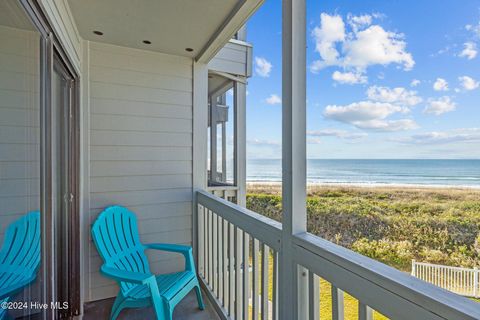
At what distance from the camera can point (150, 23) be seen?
2221 mm

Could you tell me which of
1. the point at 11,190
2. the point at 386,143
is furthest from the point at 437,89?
the point at 11,190

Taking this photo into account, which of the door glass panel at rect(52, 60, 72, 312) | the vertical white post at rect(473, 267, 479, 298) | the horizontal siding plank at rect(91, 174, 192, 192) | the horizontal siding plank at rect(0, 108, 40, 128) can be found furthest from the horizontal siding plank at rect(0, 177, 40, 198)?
the vertical white post at rect(473, 267, 479, 298)

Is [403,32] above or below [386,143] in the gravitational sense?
above

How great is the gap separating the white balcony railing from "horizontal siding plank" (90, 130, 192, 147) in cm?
70

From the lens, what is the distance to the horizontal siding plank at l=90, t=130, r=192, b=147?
260 cm

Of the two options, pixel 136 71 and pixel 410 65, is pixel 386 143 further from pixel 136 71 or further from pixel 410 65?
pixel 136 71

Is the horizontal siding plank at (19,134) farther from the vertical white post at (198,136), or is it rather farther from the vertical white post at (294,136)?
the vertical white post at (198,136)

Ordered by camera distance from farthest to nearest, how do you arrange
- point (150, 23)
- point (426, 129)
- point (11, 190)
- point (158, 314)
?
point (150, 23)
point (158, 314)
point (426, 129)
point (11, 190)

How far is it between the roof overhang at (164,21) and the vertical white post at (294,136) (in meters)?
0.65

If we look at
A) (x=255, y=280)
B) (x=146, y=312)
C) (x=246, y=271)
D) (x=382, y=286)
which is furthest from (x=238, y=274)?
(x=382, y=286)

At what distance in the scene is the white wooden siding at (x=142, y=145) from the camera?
8.52ft

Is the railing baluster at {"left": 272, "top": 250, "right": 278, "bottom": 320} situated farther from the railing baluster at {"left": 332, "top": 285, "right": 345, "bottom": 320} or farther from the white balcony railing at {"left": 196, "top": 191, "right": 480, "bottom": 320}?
the railing baluster at {"left": 332, "top": 285, "right": 345, "bottom": 320}

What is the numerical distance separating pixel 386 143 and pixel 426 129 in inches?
29.5

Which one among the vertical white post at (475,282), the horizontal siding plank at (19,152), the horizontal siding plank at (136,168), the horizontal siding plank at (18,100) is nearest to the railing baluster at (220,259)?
the horizontal siding plank at (136,168)
